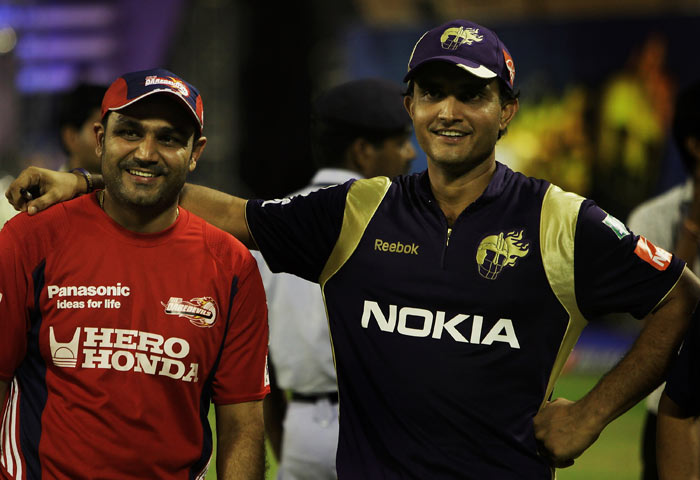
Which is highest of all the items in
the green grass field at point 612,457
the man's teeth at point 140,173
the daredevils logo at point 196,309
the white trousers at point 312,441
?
the man's teeth at point 140,173

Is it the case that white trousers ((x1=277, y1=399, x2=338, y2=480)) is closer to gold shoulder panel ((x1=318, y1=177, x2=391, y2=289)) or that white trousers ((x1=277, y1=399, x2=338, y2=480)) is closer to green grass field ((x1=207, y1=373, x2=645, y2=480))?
gold shoulder panel ((x1=318, y1=177, x2=391, y2=289))

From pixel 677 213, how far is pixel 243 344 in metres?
2.11

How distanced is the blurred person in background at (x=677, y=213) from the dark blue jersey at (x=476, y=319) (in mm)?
1234

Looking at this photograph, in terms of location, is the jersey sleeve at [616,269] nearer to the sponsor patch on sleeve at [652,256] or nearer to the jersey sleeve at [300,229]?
the sponsor patch on sleeve at [652,256]

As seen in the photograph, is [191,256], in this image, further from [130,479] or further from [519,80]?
[519,80]

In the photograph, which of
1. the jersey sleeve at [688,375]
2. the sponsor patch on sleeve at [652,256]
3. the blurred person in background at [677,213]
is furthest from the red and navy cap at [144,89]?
the blurred person in background at [677,213]

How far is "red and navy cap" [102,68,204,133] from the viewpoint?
272 cm

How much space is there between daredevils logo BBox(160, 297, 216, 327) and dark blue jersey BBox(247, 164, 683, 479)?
390 millimetres

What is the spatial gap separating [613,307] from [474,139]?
23.3 inches

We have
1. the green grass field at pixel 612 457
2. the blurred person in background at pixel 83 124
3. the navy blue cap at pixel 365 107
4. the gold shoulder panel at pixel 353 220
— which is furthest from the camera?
the green grass field at pixel 612 457

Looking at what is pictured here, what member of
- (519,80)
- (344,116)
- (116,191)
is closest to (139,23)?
(519,80)

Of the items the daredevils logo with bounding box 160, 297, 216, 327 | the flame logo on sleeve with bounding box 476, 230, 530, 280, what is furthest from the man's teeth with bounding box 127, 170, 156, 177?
the flame logo on sleeve with bounding box 476, 230, 530, 280

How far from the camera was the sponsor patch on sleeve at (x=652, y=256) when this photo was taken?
267 cm

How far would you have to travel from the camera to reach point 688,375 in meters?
2.53
